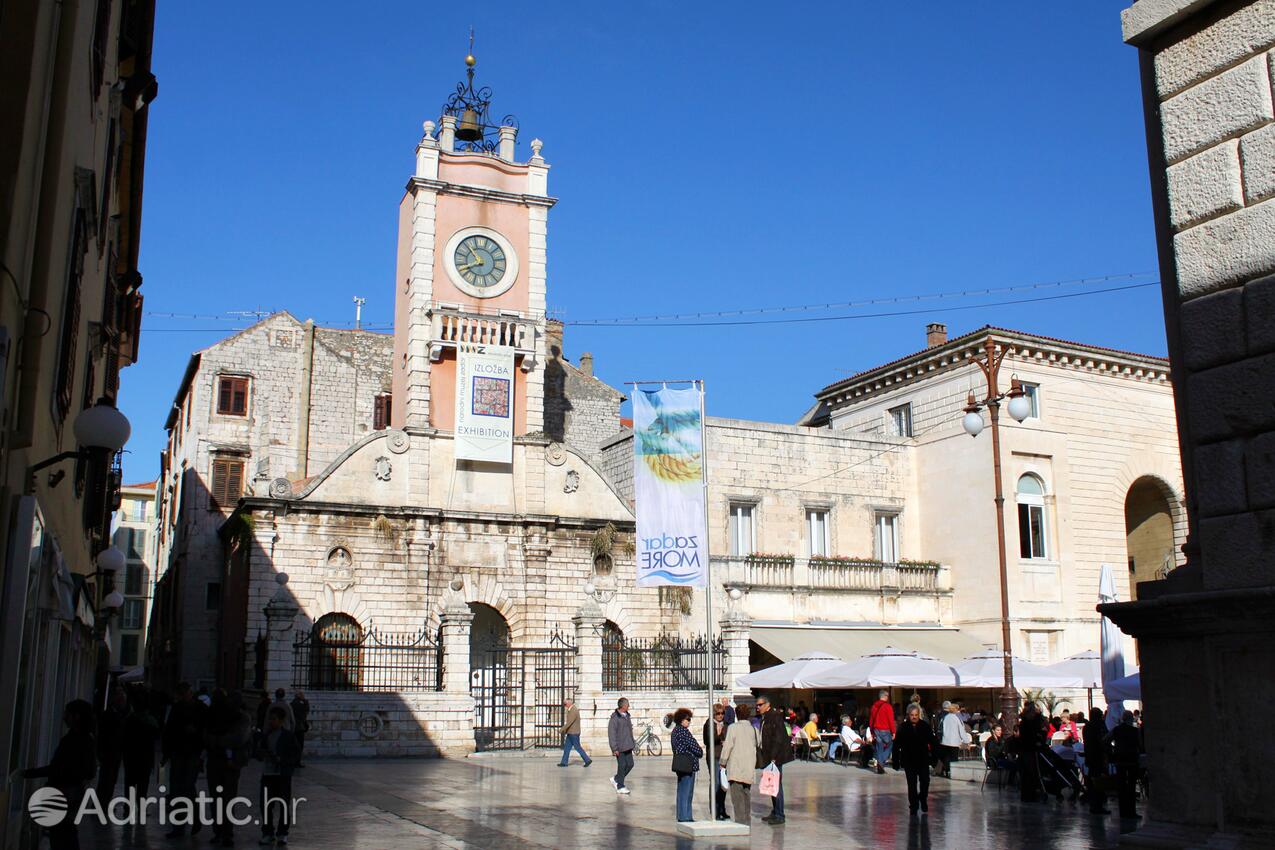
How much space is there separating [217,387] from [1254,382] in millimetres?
36136

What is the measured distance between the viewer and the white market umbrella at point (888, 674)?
23531 mm

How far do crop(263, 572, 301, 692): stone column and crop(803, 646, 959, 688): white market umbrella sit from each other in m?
10.6

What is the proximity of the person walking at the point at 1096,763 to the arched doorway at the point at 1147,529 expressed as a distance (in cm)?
2156

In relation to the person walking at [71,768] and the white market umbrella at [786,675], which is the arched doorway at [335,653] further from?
the person walking at [71,768]

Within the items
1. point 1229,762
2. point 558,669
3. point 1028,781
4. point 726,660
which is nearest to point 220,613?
point 558,669

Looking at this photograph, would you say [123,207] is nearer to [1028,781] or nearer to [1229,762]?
[1028,781]

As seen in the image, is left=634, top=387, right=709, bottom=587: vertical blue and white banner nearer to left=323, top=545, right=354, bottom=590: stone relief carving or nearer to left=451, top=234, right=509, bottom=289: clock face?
left=323, top=545, right=354, bottom=590: stone relief carving

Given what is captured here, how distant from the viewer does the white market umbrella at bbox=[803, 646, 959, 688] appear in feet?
77.2

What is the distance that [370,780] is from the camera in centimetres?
Result: 1880

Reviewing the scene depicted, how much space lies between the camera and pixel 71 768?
8820mm

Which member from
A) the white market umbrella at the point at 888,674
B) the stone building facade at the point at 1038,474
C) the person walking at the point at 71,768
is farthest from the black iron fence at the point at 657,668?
the person walking at the point at 71,768

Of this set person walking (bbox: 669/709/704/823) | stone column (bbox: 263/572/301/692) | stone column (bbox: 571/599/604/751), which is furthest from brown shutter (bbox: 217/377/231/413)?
person walking (bbox: 669/709/704/823)

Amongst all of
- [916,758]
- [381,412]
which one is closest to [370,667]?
[916,758]
